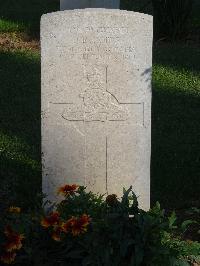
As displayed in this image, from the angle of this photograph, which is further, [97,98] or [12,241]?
[97,98]

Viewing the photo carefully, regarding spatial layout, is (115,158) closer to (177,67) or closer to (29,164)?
(29,164)

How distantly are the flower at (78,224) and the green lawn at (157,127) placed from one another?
0.71 metres

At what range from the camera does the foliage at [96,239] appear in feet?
12.0

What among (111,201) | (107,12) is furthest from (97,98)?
(111,201)

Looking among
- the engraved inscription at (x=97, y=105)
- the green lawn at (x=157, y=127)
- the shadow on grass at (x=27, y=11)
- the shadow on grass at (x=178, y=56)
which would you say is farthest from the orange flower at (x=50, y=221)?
the shadow on grass at (x=27, y=11)

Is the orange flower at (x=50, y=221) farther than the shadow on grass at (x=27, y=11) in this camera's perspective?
No

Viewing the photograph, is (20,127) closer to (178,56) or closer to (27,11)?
(178,56)

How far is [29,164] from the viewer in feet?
19.5

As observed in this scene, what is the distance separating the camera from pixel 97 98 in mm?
4227

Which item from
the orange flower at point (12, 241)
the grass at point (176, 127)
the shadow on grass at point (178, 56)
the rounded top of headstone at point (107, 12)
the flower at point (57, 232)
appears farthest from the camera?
the shadow on grass at point (178, 56)

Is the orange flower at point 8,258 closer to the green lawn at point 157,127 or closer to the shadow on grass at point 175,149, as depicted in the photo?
the green lawn at point 157,127

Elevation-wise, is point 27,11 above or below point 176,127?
above

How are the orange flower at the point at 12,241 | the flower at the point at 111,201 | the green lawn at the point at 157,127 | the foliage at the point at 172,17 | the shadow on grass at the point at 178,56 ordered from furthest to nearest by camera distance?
1. the foliage at the point at 172,17
2. the shadow on grass at the point at 178,56
3. the green lawn at the point at 157,127
4. the flower at the point at 111,201
5. the orange flower at the point at 12,241

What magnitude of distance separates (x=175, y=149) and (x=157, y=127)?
817 mm
